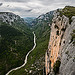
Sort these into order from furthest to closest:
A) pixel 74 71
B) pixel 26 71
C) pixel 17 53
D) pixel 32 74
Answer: pixel 17 53 → pixel 26 71 → pixel 32 74 → pixel 74 71

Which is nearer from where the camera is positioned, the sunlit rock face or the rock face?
the rock face

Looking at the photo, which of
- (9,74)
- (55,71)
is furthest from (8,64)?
(55,71)

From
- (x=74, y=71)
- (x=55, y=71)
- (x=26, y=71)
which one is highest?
(x=74, y=71)

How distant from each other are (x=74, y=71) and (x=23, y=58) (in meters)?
175

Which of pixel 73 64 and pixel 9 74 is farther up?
pixel 73 64

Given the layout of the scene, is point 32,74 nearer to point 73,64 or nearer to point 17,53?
point 17,53

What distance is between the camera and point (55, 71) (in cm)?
2583

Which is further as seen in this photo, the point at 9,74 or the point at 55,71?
the point at 9,74

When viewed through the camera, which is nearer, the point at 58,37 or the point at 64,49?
the point at 64,49

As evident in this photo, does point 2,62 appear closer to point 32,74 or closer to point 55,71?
point 32,74

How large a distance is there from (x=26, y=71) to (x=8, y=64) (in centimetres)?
5158

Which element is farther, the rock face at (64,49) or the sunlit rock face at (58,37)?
the sunlit rock face at (58,37)

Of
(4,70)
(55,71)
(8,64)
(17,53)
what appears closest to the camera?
(55,71)

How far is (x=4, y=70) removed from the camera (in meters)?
149
